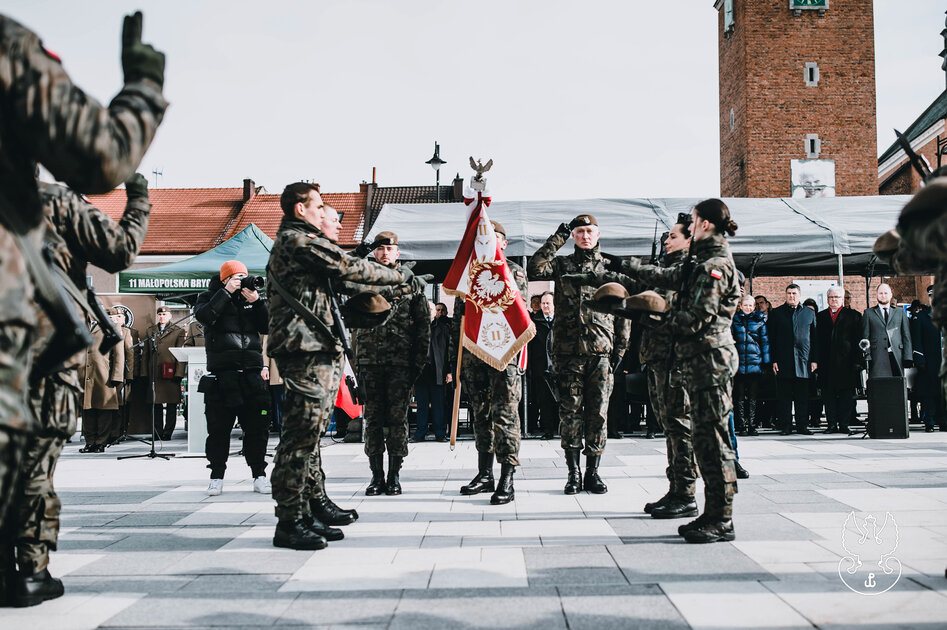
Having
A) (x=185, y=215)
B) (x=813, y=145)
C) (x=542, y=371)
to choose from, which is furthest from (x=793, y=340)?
(x=185, y=215)

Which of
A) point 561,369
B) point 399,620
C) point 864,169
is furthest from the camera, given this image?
point 864,169

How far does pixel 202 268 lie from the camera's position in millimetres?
12375

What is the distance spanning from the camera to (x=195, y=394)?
9.64 metres

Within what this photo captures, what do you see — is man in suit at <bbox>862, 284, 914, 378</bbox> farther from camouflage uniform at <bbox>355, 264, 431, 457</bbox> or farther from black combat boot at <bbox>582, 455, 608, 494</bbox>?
camouflage uniform at <bbox>355, 264, 431, 457</bbox>

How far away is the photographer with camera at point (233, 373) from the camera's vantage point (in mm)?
6938

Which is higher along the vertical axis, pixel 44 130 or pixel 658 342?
pixel 44 130

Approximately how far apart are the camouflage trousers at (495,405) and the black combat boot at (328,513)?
1.39m

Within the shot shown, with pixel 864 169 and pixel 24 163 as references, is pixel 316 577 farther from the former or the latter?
pixel 864 169

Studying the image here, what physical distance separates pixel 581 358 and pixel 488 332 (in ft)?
2.75

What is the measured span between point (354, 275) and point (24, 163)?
9.32ft

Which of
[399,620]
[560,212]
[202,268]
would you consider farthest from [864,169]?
[399,620]

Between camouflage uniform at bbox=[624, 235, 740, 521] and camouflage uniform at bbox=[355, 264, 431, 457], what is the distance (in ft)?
8.63

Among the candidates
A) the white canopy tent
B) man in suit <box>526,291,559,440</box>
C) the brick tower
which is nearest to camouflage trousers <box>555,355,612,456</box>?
man in suit <box>526,291,559,440</box>

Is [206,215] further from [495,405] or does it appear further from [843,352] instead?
[495,405]
